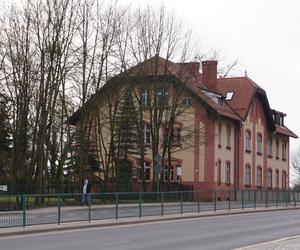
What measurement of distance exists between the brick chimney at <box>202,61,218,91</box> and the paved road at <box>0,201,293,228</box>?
25737 mm

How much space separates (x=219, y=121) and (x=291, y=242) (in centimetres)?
4523

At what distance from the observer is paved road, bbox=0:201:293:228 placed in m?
25.0

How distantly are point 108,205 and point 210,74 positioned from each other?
36.7 meters

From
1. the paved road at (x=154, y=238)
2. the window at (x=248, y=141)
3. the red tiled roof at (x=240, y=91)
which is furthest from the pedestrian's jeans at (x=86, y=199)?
the window at (x=248, y=141)

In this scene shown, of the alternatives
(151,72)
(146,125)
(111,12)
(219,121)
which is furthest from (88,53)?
(219,121)

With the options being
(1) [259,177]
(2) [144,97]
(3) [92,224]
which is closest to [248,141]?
(1) [259,177]

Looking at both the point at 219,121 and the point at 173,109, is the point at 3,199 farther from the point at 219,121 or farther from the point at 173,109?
the point at 219,121

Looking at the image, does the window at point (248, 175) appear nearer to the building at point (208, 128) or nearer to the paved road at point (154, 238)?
the building at point (208, 128)

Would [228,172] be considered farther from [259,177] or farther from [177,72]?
[177,72]

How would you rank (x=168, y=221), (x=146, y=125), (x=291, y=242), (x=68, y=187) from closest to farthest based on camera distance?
(x=291, y=242) < (x=168, y=221) < (x=68, y=187) < (x=146, y=125)

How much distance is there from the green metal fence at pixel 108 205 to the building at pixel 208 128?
10.4 metres

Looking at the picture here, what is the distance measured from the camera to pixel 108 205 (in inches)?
1196

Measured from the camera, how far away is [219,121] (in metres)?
63.0

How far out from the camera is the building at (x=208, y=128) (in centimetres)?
5409
